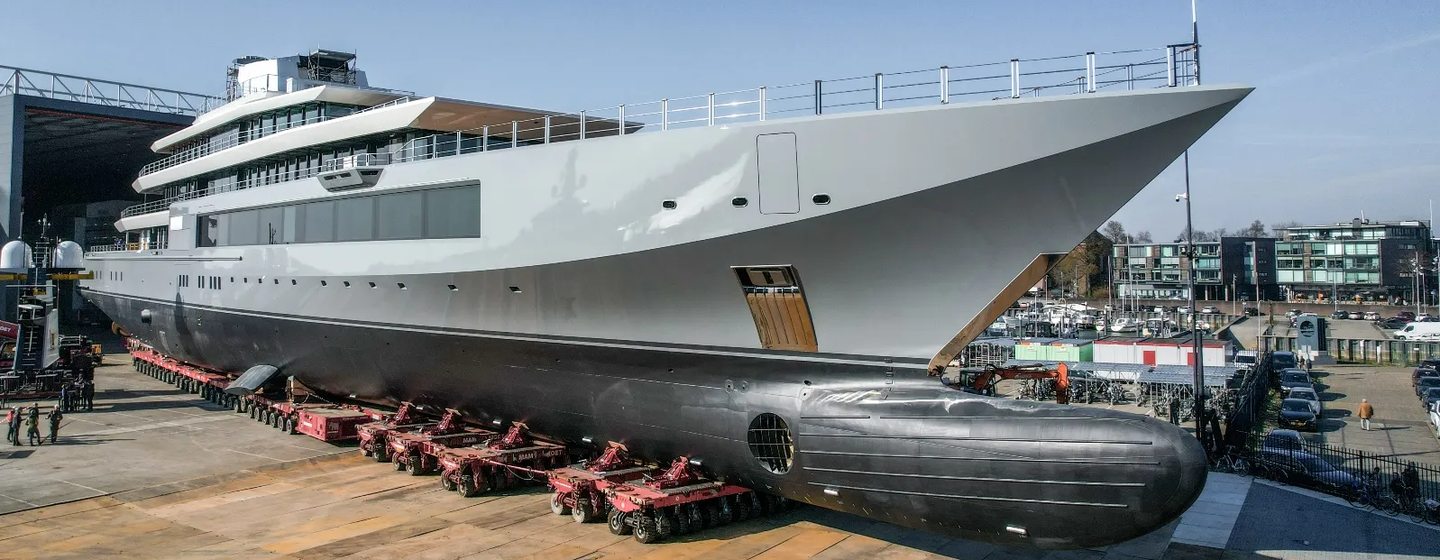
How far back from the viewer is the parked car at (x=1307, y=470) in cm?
1445

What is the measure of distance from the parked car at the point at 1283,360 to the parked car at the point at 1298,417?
13600mm

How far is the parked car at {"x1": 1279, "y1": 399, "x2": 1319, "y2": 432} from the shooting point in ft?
77.2

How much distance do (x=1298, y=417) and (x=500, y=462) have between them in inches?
892

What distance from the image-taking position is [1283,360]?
38.1 metres

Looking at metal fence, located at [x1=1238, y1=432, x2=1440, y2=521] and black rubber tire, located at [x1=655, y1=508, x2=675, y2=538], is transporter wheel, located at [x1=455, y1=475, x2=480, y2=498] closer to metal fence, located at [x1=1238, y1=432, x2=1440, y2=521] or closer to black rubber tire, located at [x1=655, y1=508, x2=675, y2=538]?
black rubber tire, located at [x1=655, y1=508, x2=675, y2=538]

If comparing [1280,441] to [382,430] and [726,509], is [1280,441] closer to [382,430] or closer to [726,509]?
[726,509]

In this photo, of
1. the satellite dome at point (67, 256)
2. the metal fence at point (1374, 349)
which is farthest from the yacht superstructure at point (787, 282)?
the metal fence at point (1374, 349)

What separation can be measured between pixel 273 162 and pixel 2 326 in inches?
547

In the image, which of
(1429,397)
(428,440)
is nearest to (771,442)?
(428,440)

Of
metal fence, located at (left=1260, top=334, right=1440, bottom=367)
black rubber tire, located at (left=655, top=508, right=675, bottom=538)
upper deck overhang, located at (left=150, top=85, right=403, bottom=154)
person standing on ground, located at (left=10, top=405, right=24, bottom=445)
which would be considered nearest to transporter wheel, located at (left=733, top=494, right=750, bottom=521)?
black rubber tire, located at (left=655, top=508, right=675, bottom=538)

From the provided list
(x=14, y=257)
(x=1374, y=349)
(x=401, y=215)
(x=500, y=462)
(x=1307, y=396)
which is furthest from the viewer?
(x=1374, y=349)

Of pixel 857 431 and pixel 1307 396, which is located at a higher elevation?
pixel 857 431

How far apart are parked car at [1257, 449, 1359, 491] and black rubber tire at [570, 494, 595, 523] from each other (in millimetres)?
12440

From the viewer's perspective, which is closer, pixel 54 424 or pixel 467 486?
pixel 467 486
